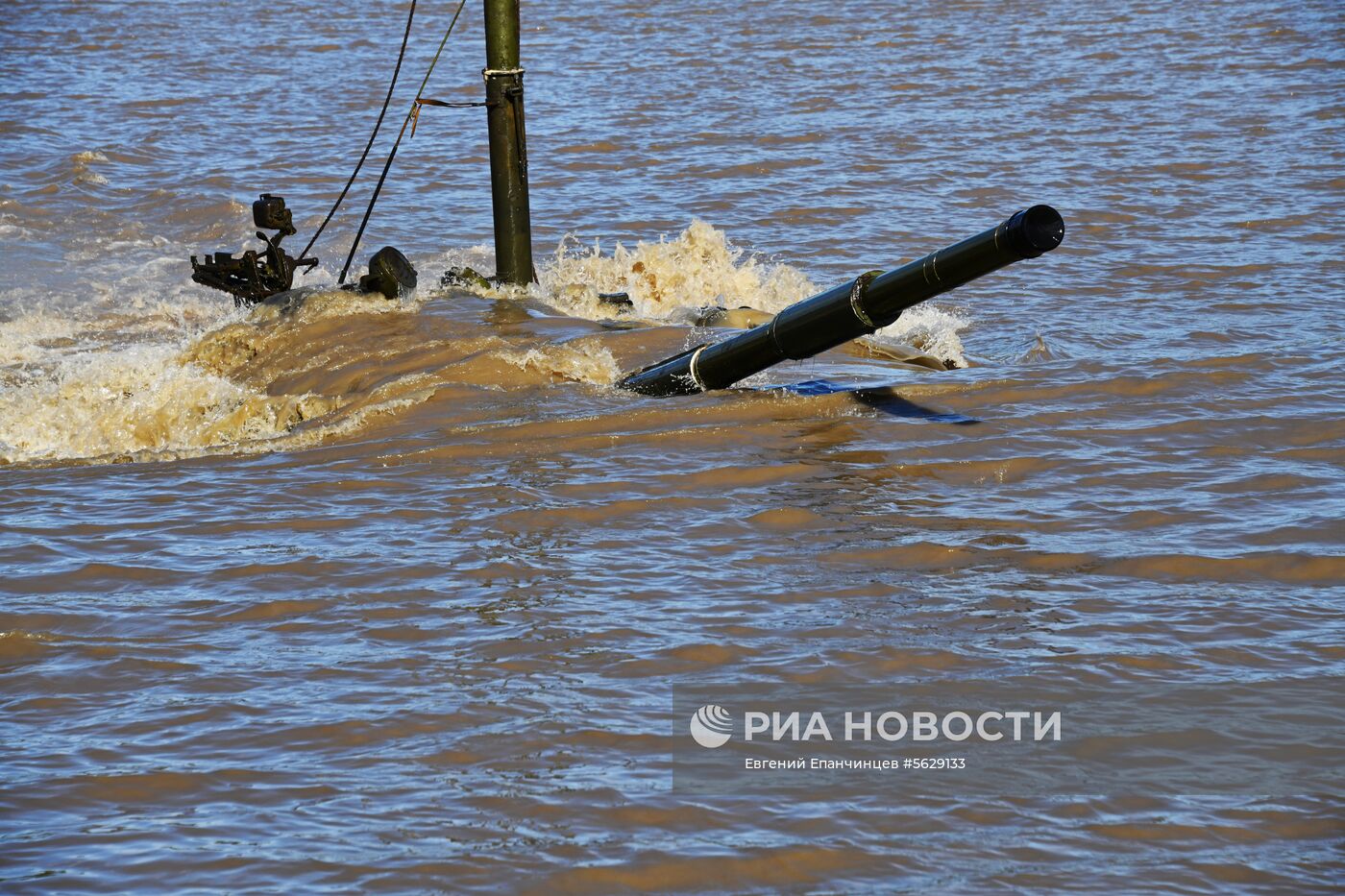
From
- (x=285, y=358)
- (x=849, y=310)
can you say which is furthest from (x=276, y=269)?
(x=849, y=310)

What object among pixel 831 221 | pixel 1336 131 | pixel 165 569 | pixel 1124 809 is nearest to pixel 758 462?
pixel 165 569

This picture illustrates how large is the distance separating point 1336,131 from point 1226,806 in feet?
45.8

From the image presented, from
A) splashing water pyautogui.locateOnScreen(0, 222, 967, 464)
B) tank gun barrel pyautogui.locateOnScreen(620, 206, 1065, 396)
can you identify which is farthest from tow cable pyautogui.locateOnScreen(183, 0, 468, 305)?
tank gun barrel pyautogui.locateOnScreen(620, 206, 1065, 396)

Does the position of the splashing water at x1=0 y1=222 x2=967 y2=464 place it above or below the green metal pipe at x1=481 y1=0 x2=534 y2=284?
below

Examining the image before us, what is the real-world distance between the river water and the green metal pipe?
0.30 m

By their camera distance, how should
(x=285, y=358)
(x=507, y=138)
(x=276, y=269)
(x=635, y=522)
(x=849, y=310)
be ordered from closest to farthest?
(x=635, y=522) → (x=849, y=310) → (x=285, y=358) → (x=507, y=138) → (x=276, y=269)

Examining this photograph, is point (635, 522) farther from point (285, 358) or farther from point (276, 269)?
point (276, 269)

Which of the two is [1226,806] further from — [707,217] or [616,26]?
[616,26]

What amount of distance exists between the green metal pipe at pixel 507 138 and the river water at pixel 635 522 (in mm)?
303

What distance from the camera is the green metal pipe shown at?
9.95 metres

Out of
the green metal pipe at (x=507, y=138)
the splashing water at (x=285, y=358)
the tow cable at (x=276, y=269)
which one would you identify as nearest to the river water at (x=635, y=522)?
the splashing water at (x=285, y=358)

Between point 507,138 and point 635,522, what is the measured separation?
381 centimetres

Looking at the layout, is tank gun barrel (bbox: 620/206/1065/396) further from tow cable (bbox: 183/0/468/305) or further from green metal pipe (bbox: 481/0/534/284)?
tow cable (bbox: 183/0/468/305)

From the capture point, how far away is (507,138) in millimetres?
10078
